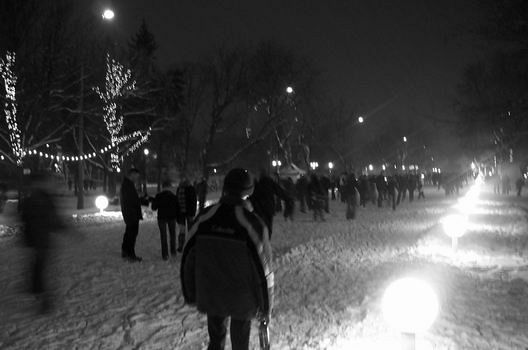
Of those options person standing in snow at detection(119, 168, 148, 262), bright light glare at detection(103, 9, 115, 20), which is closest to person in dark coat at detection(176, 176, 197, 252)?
person standing in snow at detection(119, 168, 148, 262)

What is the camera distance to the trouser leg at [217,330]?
3724 mm

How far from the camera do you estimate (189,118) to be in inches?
1491

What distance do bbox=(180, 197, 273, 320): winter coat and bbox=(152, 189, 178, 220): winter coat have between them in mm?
6653

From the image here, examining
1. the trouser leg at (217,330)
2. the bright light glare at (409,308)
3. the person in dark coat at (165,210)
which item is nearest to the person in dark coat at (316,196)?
the person in dark coat at (165,210)

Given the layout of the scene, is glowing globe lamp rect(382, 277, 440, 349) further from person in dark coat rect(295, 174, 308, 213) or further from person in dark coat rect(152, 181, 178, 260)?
person in dark coat rect(295, 174, 308, 213)

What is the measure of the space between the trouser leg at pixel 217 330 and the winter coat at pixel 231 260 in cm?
9

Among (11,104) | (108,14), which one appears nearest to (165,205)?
(11,104)

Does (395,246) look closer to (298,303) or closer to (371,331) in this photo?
(298,303)

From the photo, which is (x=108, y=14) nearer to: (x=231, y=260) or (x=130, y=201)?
(x=130, y=201)

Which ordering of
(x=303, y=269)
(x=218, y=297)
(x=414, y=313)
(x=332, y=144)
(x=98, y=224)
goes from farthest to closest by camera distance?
(x=332, y=144)
(x=98, y=224)
(x=303, y=269)
(x=414, y=313)
(x=218, y=297)

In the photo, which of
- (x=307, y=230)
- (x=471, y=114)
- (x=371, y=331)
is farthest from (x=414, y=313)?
(x=471, y=114)

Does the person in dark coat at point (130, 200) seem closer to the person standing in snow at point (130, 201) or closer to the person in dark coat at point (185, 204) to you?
the person standing in snow at point (130, 201)

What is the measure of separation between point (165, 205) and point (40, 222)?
11.1ft

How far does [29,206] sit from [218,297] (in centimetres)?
448
